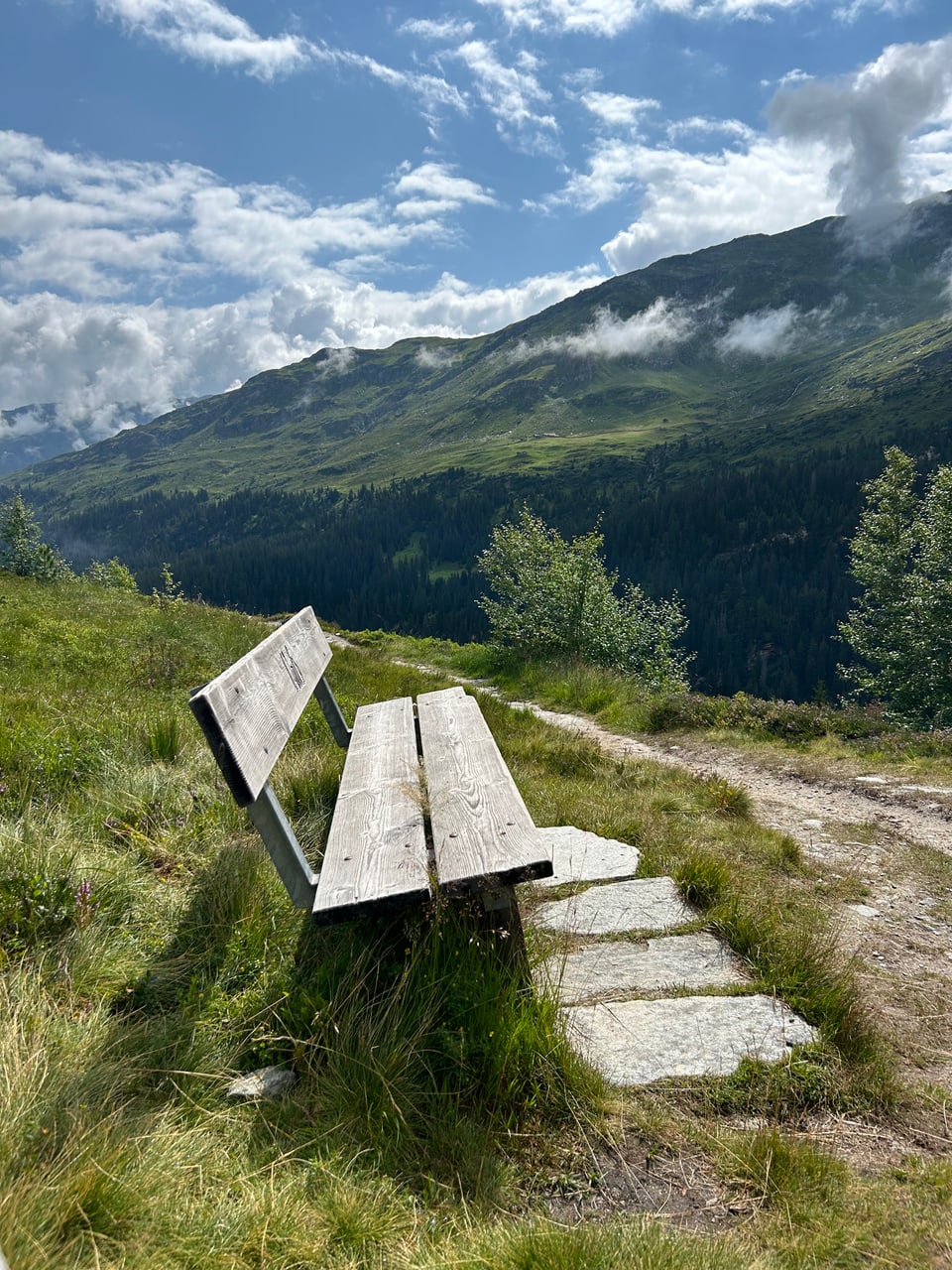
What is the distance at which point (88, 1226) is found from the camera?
1.61m

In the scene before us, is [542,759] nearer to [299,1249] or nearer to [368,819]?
[368,819]

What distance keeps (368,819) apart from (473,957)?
794mm

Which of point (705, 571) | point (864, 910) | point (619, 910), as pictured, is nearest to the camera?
point (619, 910)

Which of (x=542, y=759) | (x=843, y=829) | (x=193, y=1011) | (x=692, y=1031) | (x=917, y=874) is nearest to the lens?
(x=193, y=1011)

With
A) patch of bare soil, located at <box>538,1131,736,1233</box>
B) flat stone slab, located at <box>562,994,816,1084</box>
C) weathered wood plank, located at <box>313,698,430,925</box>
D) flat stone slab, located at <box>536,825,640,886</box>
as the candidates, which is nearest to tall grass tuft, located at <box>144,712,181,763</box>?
weathered wood plank, located at <box>313,698,430,925</box>

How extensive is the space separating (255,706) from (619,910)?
215 cm

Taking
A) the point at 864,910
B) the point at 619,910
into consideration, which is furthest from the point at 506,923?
the point at 864,910

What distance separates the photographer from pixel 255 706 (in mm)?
3211

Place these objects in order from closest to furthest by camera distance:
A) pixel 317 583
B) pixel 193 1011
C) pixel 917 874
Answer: pixel 193 1011 → pixel 917 874 → pixel 317 583

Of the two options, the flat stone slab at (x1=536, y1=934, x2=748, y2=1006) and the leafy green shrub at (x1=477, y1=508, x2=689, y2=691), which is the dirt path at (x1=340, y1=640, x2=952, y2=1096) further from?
the leafy green shrub at (x1=477, y1=508, x2=689, y2=691)

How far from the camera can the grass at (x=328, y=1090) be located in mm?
1688

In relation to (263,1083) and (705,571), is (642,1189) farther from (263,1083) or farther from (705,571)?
(705,571)

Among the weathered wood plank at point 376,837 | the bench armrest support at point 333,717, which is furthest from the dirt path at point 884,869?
the bench armrest support at point 333,717

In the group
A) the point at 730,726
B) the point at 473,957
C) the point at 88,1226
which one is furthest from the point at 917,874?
the point at 730,726
